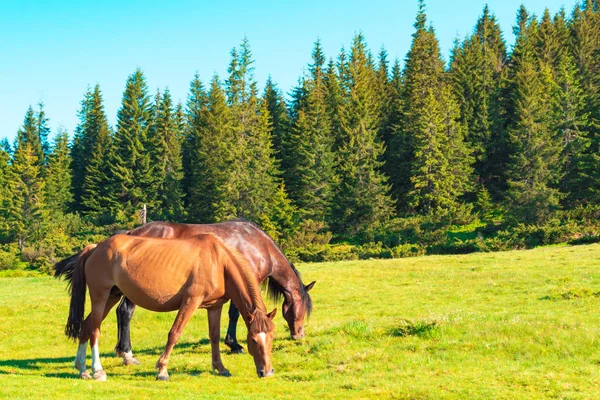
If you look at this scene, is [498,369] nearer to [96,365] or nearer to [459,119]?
[96,365]

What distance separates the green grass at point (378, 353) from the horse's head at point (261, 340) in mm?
271

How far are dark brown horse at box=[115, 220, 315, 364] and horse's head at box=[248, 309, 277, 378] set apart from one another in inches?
107

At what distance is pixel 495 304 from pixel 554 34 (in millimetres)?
77134

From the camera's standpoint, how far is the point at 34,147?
9544 cm

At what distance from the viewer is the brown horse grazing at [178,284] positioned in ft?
32.6

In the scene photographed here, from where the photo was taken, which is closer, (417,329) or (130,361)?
(130,361)

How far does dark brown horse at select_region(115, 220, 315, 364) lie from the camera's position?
12656 millimetres

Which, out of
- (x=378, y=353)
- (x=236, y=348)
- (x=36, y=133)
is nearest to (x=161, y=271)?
(x=236, y=348)

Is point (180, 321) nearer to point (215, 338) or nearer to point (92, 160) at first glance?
point (215, 338)

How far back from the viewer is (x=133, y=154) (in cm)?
7981

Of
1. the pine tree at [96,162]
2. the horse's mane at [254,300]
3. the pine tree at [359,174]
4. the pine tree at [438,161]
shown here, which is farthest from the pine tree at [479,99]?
the horse's mane at [254,300]

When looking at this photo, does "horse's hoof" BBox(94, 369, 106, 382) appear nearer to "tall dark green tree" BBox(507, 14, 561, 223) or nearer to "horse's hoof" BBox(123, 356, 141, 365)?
"horse's hoof" BBox(123, 356, 141, 365)

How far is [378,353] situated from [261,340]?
8.92ft

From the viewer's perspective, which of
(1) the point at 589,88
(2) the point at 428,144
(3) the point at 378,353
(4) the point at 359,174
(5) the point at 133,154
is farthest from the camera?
(5) the point at 133,154
